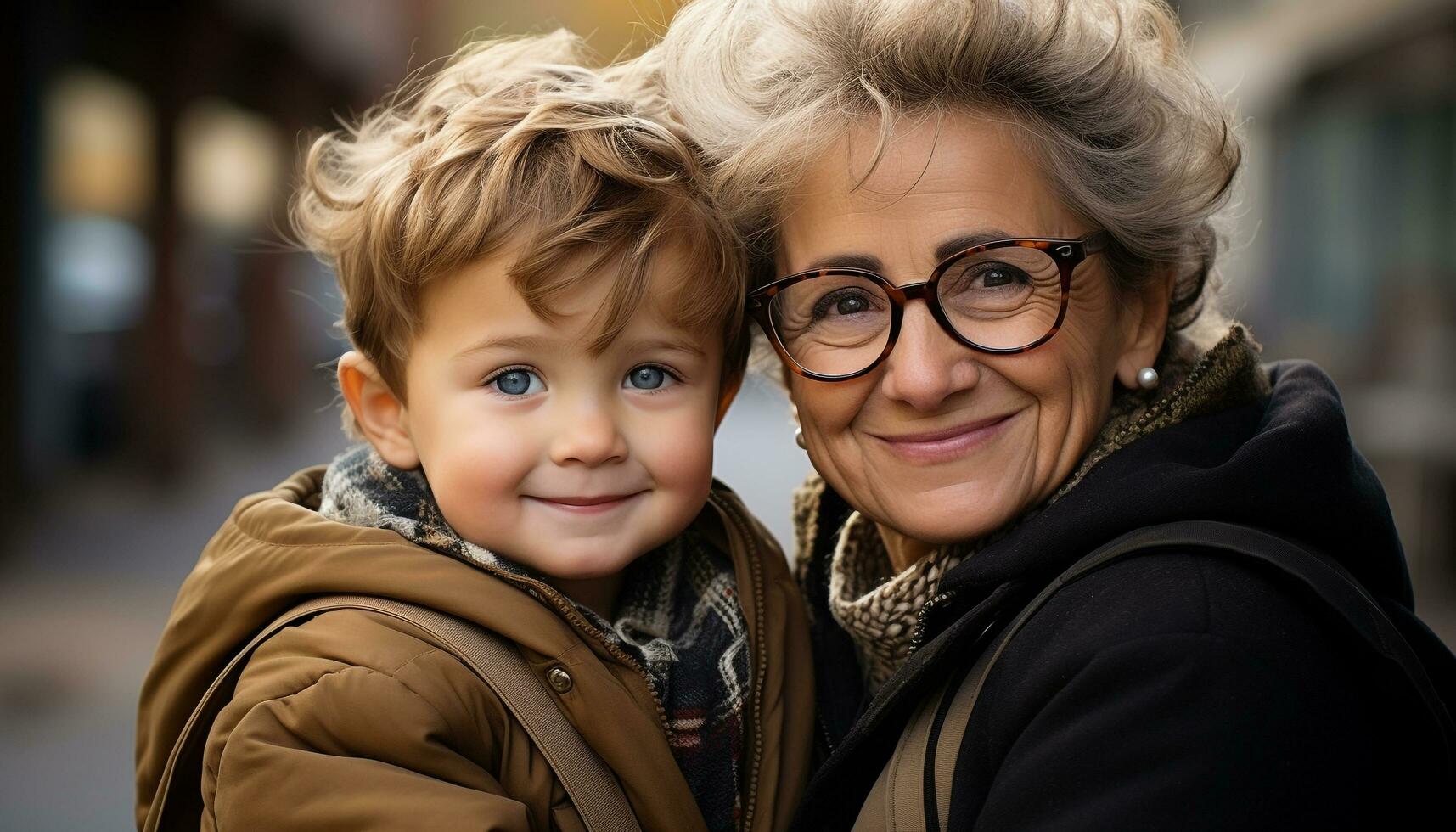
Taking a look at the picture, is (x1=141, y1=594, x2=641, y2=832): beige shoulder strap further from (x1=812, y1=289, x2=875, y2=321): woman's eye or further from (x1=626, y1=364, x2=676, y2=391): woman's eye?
(x1=812, y1=289, x2=875, y2=321): woman's eye

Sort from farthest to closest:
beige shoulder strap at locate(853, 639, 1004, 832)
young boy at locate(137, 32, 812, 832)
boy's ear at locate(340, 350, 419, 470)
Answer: boy's ear at locate(340, 350, 419, 470) → young boy at locate(137, 32, 812, 832) → beige shoulder strap at locate(853, 639, 1004, 832)

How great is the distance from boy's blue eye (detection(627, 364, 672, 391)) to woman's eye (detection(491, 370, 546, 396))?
0.15m

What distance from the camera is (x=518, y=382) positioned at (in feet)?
6.81

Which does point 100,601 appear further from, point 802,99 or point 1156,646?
point 1156,646

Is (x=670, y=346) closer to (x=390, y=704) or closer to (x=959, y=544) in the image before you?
(x=959, y=544)

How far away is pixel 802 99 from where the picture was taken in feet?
6.86

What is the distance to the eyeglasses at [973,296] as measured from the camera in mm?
1976

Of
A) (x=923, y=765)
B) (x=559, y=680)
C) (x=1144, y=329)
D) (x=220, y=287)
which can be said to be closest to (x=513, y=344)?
(x=559, y=680)

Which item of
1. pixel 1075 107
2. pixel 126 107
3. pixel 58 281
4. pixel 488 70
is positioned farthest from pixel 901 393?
pixel 126 107

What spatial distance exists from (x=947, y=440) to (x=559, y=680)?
2.26 ft

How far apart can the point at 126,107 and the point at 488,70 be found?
1008 cm

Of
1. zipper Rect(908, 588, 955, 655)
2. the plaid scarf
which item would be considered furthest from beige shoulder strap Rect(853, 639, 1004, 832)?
the plaid scarf

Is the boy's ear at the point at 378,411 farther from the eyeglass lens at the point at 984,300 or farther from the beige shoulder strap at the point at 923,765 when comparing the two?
the beige shoulder strap at the point at 923,765

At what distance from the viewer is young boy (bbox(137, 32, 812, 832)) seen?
185 centimetres
